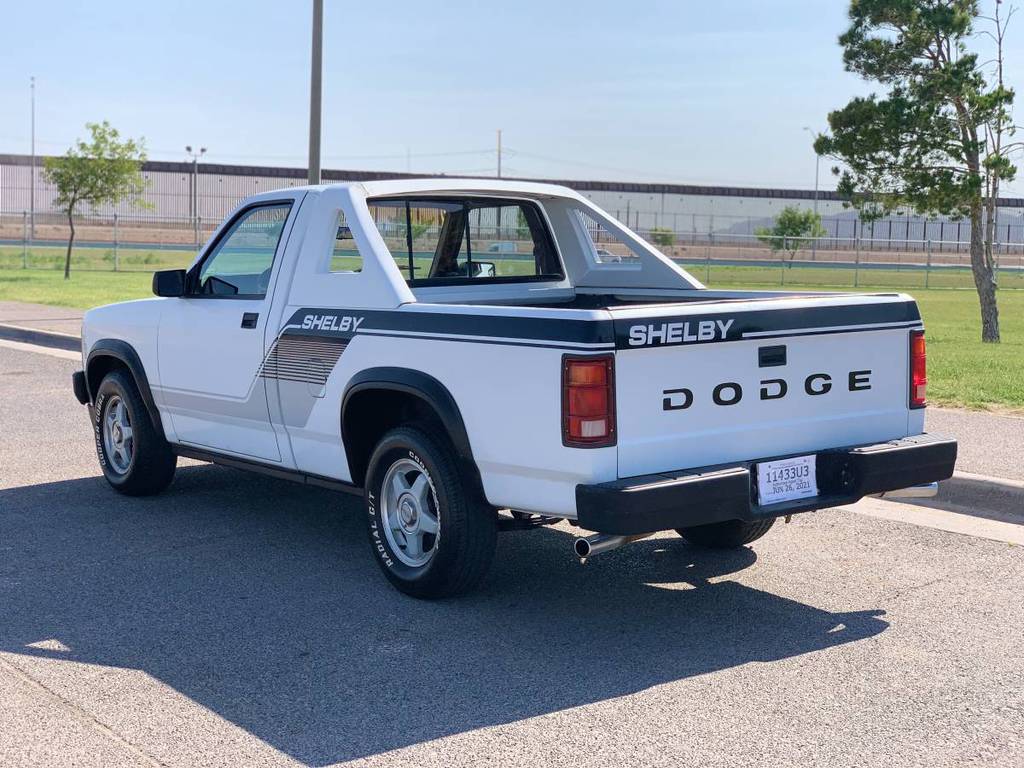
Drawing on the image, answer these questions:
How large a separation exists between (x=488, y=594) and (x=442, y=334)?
1304 millimetres

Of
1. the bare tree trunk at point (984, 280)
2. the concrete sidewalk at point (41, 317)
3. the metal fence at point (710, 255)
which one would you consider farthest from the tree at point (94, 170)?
the bare tree trunk at point (984, 280)

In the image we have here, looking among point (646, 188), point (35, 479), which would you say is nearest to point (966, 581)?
point (35, 479)

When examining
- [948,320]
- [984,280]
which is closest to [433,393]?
[984,280]

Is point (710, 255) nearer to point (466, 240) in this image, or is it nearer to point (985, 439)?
point (985, 439)

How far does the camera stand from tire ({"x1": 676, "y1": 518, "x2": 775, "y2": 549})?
662cm

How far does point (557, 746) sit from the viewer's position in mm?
4164

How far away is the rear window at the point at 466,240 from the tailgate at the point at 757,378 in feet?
6.47

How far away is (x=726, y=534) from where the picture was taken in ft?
21.9

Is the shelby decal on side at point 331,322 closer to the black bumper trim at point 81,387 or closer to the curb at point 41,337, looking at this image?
the black bumper trim at point 81,387

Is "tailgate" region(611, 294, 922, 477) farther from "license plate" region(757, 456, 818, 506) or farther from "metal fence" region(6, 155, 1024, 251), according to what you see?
"metal fence" region(6, 155, 1024, 251)

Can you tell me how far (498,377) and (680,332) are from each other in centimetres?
76

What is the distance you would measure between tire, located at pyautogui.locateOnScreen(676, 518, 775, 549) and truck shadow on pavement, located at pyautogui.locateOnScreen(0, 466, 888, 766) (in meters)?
0.08

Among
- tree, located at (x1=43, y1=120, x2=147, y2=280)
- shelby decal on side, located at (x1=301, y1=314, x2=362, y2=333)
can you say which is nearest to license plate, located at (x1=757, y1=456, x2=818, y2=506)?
shelby decal on side, located at (x1=301, y1=314, x2=362, y2=333)

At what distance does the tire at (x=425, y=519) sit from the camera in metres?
5.53
